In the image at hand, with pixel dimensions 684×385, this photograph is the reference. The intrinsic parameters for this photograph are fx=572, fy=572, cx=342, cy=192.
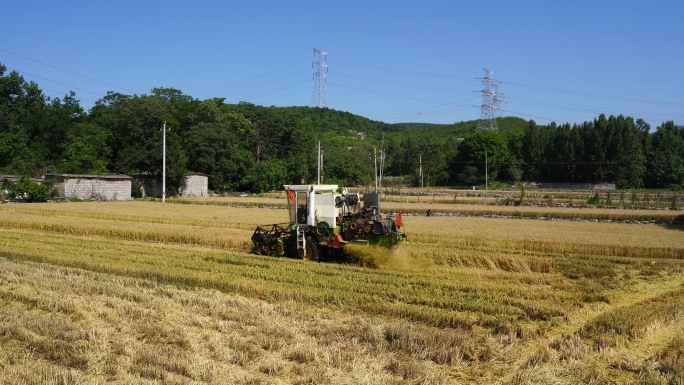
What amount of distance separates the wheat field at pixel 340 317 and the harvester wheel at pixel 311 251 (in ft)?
2.72

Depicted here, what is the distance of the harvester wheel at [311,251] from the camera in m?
18.7

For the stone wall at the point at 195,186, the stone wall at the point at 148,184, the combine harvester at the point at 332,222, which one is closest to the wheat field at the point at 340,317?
the combine harvester at the point at 332,222

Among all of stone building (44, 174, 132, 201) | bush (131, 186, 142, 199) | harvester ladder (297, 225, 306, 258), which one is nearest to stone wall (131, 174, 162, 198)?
bush (131, 186, 142, 199)

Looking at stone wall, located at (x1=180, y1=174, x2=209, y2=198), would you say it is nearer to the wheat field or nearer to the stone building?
the stone building

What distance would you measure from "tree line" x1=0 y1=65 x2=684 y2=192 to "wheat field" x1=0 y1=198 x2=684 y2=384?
4789cm

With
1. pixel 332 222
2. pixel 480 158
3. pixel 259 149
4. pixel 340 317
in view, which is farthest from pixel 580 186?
pixel 340 317

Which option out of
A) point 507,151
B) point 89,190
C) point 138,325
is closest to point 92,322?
point 138,325

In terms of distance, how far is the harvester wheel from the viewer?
1868 cm

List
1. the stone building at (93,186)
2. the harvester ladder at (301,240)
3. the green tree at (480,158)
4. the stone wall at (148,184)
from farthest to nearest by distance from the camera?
the green tree at (480,158) < the stone wall at (148,184) < the stone building at (93,186) < the harvester ladder at (301,240)

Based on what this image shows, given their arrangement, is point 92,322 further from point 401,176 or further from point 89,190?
point 401,176

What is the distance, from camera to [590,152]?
274 ft

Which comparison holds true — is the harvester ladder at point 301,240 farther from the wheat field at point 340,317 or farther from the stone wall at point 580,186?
the stone wall at point 580,186

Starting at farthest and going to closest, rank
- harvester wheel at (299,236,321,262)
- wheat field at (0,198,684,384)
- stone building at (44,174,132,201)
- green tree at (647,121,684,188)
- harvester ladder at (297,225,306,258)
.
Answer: green tree at (647,121,684,188), stone building at (44,174,132,201), harvester ladder at (297,225,306,258), harvester wheel at (299,236,321,262), wheat field at (0,198,684,384)

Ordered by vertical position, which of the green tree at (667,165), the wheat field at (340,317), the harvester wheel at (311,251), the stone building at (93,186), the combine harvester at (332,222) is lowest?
the wheat field at (340,317)
